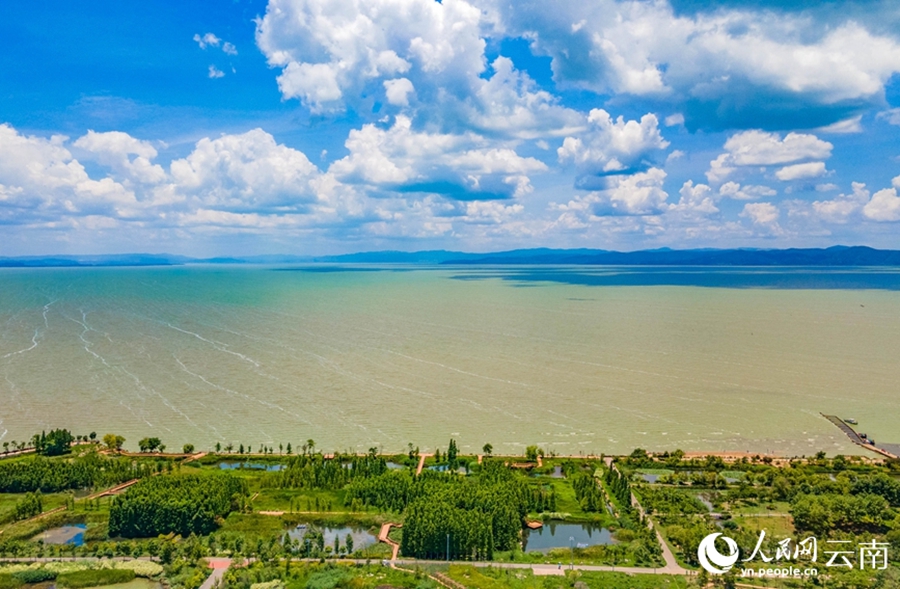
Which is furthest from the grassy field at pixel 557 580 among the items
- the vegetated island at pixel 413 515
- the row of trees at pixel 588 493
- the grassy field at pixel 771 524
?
the grassy field at pixel 771 524

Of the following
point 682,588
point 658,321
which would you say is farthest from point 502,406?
point 658,321

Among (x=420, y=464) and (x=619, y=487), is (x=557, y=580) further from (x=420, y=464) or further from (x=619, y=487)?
(x=420, y=464)

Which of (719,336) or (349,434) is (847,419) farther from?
(349,434)

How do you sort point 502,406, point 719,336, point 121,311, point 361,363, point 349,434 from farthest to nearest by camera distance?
point 121,311 < point 719,336 < point 361,363 < point 502,406 < point 349,434

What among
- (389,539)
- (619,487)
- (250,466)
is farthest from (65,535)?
(619,487)

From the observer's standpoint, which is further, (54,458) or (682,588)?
(54,458)

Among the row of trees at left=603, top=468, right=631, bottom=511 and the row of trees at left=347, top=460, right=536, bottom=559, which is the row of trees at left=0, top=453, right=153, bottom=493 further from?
the row of trees at left=603, top=468, right=631, bottom=511
